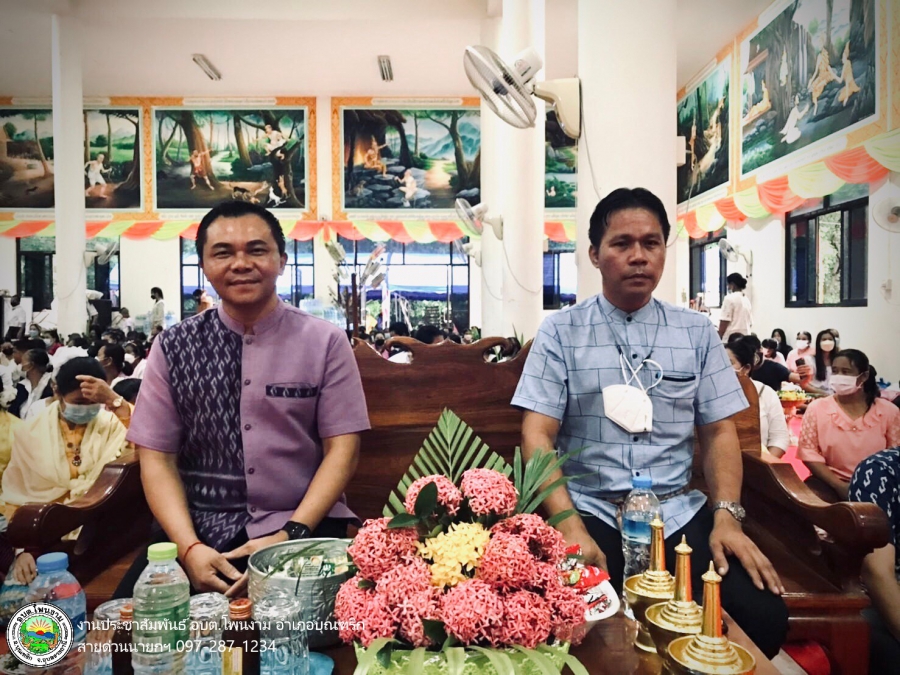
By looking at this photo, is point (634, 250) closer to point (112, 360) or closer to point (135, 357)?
point (112, 360)

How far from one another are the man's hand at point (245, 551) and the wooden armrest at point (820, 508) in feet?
4.49

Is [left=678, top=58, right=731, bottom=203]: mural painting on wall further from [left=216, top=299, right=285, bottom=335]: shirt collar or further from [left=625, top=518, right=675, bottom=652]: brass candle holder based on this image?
[left=625, top=518, right=675, bottom=652]: brass candle holder

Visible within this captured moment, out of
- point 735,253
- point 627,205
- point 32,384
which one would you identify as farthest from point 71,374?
point 735,253

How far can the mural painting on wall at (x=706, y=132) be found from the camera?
1040cm

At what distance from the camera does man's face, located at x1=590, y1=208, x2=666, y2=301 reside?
73.4 inches

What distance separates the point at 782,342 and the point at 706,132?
462cm

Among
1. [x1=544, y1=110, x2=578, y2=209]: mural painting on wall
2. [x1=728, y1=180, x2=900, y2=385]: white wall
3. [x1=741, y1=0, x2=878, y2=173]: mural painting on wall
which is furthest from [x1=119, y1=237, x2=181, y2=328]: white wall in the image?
[x1=741, y1=0, x2=878, y2=173]: mural painting on wall

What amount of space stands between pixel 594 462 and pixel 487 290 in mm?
6423

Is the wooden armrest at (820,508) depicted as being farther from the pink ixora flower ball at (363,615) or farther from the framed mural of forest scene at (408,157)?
the framed mural of forest scene at (408,157)

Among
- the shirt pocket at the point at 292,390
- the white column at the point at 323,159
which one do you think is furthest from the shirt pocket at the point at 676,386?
the white column at the point at 323,159

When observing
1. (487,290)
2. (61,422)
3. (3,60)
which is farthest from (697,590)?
(3,60)

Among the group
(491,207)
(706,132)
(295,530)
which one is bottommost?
(295,530)

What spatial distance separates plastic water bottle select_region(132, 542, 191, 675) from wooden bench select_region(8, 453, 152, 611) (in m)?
0.78

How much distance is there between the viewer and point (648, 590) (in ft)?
3.87
